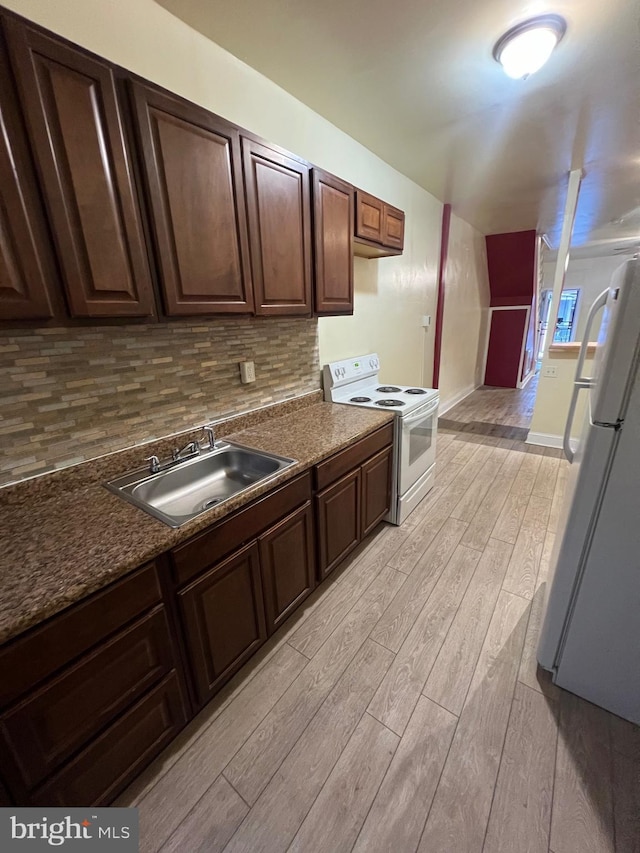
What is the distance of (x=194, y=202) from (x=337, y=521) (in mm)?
1551

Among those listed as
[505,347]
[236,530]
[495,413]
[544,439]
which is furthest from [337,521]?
[505,347]

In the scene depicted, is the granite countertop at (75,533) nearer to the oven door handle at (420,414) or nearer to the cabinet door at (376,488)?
the cabinet door at (376,488)

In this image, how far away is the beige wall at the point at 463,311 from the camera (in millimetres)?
4348

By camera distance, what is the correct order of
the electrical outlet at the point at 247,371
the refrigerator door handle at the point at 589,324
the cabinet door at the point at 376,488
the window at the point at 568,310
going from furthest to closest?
the window at the point at 568,310 < the cabinet door at the point at 376,488 < the electrical outlet at the point at 247,371 < the refrigerator door handle at the point at 589,324

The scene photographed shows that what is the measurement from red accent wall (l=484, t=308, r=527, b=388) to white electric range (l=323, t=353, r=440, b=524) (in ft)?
14.8

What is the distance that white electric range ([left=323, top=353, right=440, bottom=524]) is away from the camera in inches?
87.1

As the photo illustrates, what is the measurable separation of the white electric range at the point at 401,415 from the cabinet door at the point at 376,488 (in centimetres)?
7

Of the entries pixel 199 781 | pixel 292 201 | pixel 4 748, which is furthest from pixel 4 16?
pixel 199 781

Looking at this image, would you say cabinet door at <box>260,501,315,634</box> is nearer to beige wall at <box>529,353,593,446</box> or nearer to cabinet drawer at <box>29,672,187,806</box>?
cabinet drawer at <box>29,672,187,806</box>

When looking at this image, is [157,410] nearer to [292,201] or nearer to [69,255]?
[69,255]

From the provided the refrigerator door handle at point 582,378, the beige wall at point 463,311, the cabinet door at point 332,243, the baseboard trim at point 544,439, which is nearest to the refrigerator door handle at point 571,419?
the refrigerator door handle at point 582,378

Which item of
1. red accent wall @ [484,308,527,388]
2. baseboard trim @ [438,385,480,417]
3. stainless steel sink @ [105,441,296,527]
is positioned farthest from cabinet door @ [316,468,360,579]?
red accent wall @ [484,308,527,388]

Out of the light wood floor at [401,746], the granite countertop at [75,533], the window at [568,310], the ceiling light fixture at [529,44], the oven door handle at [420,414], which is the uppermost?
the ceiling light fixture at [529,44]

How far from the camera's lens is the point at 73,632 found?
2.71 ft
